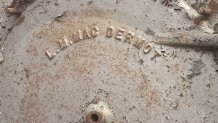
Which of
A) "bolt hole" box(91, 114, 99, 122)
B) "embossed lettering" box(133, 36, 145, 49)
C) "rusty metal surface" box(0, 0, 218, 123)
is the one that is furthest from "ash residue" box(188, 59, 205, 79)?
"bolt hole" box(91, 114, 99, 122)

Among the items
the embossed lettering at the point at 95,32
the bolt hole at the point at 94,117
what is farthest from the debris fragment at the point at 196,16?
the bolt hole at the point at 94,117

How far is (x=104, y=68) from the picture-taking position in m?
1.56

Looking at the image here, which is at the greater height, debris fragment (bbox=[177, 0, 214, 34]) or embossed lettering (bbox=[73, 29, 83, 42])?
debris fragment (bbox=[177, 0, 214, 34])

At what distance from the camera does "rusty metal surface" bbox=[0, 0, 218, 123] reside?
1501 mm

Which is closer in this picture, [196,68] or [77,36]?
[196,68]

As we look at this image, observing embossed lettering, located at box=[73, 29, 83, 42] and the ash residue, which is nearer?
the ash residue

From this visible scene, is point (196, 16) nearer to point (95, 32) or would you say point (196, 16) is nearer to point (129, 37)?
point (129, 37)

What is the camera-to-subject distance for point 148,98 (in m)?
1.52

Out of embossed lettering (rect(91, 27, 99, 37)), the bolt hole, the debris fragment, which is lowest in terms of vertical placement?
the bolt hole

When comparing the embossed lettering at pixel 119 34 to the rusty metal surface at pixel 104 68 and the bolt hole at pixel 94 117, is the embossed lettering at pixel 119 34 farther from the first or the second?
the bolt hole at pixel 94 117

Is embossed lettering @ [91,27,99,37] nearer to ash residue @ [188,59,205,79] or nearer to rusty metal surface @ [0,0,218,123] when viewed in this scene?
rusty metal surface @ [0,0,218,123]

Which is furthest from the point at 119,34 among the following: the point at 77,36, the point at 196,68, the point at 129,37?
the point at 196,68

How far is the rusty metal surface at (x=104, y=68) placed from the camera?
1501 millimetres

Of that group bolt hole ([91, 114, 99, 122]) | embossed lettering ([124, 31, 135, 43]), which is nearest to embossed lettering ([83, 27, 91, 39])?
embossed lettering ([124, 31, 135, 43])
